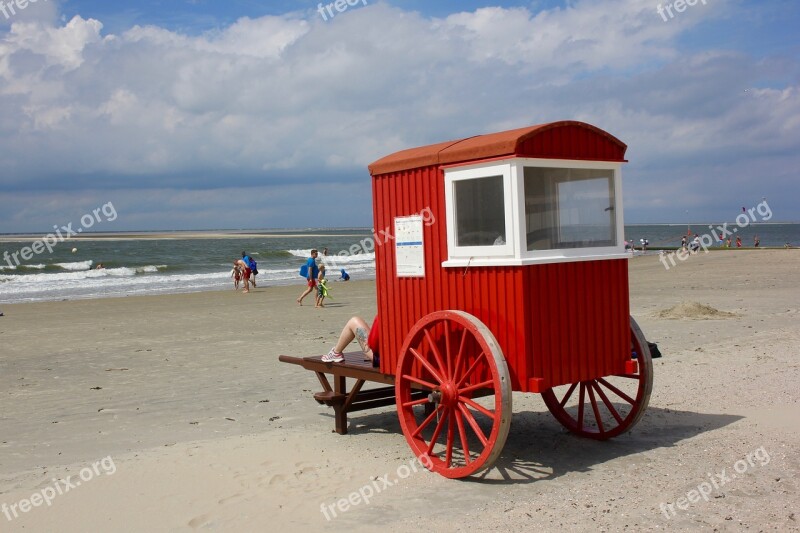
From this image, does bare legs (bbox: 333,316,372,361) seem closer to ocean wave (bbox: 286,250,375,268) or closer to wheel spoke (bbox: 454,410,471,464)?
wheel spoke (bbox: 454,410,471,464)

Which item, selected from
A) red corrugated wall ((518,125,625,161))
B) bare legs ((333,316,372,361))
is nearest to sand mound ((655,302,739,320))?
red corrugated wall ((518,125,625,161))

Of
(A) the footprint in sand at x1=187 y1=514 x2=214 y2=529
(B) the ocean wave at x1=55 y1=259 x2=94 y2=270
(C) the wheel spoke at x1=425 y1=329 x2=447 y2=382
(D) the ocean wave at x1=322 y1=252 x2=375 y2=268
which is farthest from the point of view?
(D) the ocean wave at x1=322 y1=252 x2=375 y2=268

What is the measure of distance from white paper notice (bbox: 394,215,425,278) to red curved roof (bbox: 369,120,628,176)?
1.60ft

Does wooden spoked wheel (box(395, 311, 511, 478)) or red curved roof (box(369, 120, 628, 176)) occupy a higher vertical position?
red curved roof (box(369, 120, 628, 176))

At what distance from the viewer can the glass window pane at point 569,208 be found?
6.22m

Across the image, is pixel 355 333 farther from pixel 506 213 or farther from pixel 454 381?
pixel 506 213

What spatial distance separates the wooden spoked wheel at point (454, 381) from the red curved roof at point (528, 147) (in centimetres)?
130

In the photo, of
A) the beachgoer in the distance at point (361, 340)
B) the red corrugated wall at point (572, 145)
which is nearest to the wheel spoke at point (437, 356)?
the beachgoer in the distance at point (361, 340)

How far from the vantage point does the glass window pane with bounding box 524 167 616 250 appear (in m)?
6.22

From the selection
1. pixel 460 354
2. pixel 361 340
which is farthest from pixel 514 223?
pixel 361 340

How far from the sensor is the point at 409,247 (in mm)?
6816

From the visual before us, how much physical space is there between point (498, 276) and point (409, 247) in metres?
1.06

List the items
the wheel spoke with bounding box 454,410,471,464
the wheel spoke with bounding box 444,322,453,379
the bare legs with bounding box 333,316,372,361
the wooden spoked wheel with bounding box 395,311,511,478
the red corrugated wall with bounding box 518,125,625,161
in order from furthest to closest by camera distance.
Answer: the bare legs with bounding box 333,316,372,361 < the wheel spoke with bounding box 444,322,453,379 < the red corrugated wall with bounding box 518,125,625,161 < the wheel spoke with bounding box 454,410,471,464 < the wooden spoked wheel with bounding box 395,311,511,478

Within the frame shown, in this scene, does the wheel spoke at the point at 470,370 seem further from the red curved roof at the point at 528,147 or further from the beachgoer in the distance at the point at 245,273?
the beachgoer in the distance at the point at 245,273
